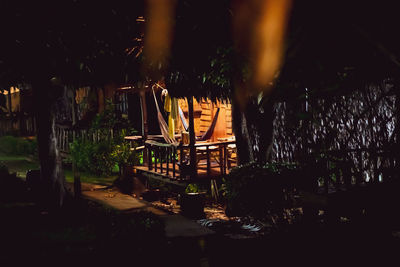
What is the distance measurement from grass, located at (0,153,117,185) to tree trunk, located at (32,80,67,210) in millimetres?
3911

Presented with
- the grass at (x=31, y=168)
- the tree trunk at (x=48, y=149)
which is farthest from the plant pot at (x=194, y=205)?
the grass at (x=31, y=168)

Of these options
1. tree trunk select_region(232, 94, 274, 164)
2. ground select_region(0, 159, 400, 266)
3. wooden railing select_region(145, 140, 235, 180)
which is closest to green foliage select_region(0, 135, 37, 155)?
wooden railing select_region(145, 140, 235, 180)

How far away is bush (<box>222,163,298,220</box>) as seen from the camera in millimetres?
Result: 9711

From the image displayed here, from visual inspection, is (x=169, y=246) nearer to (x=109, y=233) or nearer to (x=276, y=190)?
(x=109, y=233)

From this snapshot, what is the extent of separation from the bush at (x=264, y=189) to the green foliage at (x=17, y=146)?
12.4 meters

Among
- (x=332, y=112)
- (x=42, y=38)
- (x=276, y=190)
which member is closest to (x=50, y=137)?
(x=42, y=38)

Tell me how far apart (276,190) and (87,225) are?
3541 millimetres

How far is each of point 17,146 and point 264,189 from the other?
15077 mm

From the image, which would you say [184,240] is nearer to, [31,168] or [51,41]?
[51,41]

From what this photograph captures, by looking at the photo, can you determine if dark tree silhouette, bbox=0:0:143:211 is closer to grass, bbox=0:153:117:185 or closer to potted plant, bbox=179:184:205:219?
potted plant, bbox=179:184:205:219

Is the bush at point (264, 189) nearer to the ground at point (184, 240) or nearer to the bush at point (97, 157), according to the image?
the ground at point (184, 240)

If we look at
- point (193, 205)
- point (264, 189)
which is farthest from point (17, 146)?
point (264, 189)

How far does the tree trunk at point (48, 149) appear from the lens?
10.0 metres

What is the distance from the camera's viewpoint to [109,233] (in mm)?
8305
